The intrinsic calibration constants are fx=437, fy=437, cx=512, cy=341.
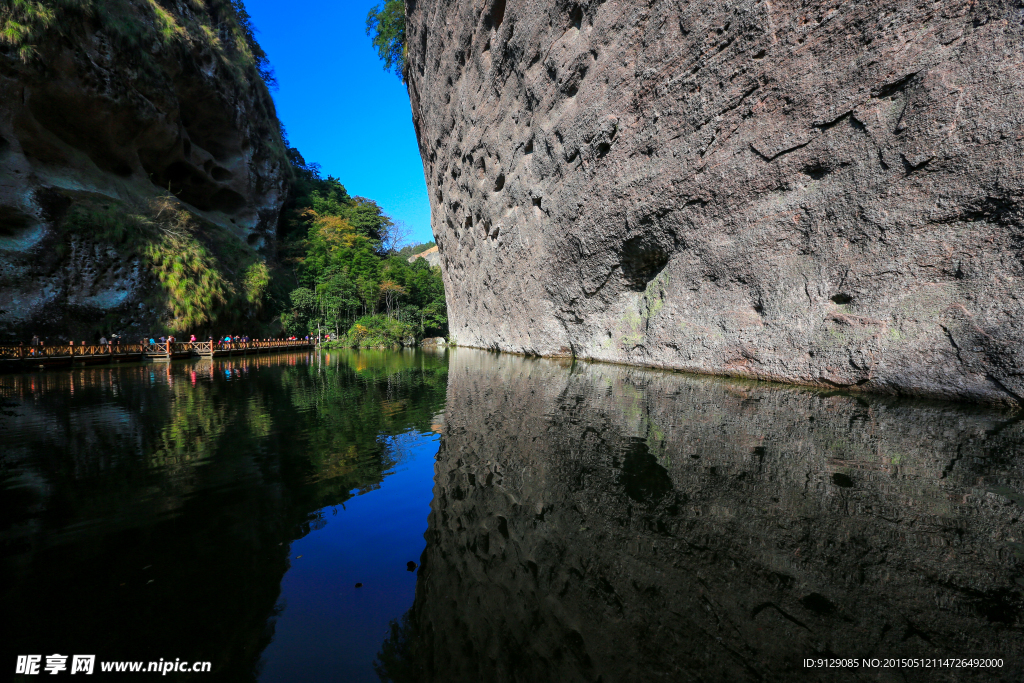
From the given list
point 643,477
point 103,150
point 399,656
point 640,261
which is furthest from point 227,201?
point 399,656

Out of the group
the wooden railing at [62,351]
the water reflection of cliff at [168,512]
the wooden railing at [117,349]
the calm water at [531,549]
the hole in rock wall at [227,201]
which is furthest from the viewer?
the hole in rock wall at [227,201]

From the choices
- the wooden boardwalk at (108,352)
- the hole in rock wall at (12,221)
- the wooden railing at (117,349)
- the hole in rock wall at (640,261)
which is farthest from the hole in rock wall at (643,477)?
the hole in rock wall at (12,221)

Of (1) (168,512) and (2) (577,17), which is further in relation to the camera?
(2) (577,17)

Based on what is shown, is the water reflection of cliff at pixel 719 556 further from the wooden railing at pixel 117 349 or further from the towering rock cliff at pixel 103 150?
the towering rock cliff at pixel 103 150

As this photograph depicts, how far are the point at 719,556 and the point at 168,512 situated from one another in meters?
3.97

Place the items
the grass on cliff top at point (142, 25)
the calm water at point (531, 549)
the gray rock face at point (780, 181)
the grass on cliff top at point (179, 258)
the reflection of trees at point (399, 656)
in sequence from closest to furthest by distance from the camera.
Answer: the reflection of trees at point (399, 656), the calm water at point (531, 549), the gray rock face at point (780, 181), the grass on cliff top at point (142, 25), the grass on cliff top at point (179, 258)

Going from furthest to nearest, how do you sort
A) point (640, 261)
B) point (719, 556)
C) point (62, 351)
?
point (62, 351) < point (640, 261) < point (719, 556)

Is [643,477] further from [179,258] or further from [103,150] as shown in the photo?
[103,150]

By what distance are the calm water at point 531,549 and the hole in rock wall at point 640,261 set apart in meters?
6.91

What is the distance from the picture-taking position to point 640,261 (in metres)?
12.4

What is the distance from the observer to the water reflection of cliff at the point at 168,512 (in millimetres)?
2057

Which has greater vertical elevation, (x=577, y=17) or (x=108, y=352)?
(x=577, y=17)

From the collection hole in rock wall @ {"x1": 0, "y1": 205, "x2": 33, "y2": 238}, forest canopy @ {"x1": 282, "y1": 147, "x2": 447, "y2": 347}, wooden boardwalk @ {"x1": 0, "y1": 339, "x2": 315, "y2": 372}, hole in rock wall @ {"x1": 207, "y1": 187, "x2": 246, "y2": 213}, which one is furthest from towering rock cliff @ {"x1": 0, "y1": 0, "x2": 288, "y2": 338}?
forest canopy @ {"x1": 282, "y1": 147, "x2": 447, "y2": 347}

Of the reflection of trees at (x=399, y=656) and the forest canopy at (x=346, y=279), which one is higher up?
the forest canopy at (x=346, y=279)
